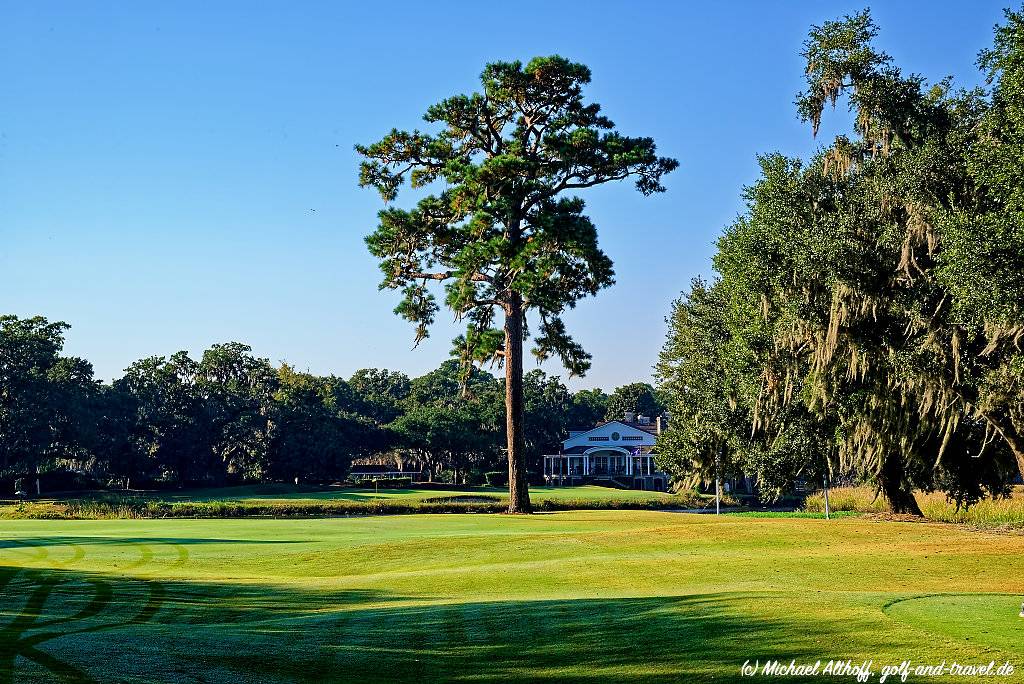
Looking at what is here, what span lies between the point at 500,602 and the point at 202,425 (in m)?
90.9

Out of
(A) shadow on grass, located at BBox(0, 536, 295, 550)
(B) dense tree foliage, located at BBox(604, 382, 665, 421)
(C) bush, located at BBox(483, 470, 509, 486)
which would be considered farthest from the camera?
(B) dense tree foliage, located at BBox(604, 382, 665, 421)

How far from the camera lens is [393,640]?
40.9 feet

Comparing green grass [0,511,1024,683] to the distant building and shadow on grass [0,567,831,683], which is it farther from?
the distant building

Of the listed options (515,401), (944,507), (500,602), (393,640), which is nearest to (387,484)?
(515,401)

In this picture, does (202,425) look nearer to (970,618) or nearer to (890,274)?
(890,274)

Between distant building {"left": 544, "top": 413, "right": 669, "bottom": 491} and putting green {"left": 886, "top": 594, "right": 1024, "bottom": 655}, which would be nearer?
putting green {"left": 886, "top": 594, "right": 1024, "bottom": 655}

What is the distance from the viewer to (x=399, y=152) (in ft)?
159

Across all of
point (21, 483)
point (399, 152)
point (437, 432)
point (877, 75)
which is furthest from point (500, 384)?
point (877, 75)

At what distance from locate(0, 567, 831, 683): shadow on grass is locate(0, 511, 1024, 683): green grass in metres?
0.04

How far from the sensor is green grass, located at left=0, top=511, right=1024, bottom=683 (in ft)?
34.6

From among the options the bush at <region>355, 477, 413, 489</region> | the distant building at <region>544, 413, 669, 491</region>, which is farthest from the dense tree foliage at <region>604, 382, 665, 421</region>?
the bush at <region>355, 477, 413, 489</region>

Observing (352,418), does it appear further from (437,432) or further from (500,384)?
(500,384)

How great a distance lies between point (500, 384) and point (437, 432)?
17.3m

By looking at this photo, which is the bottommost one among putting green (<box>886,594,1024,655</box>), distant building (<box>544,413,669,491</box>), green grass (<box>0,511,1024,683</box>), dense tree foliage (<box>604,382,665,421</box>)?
green grass (<box>0,511,1024,683</box>)
